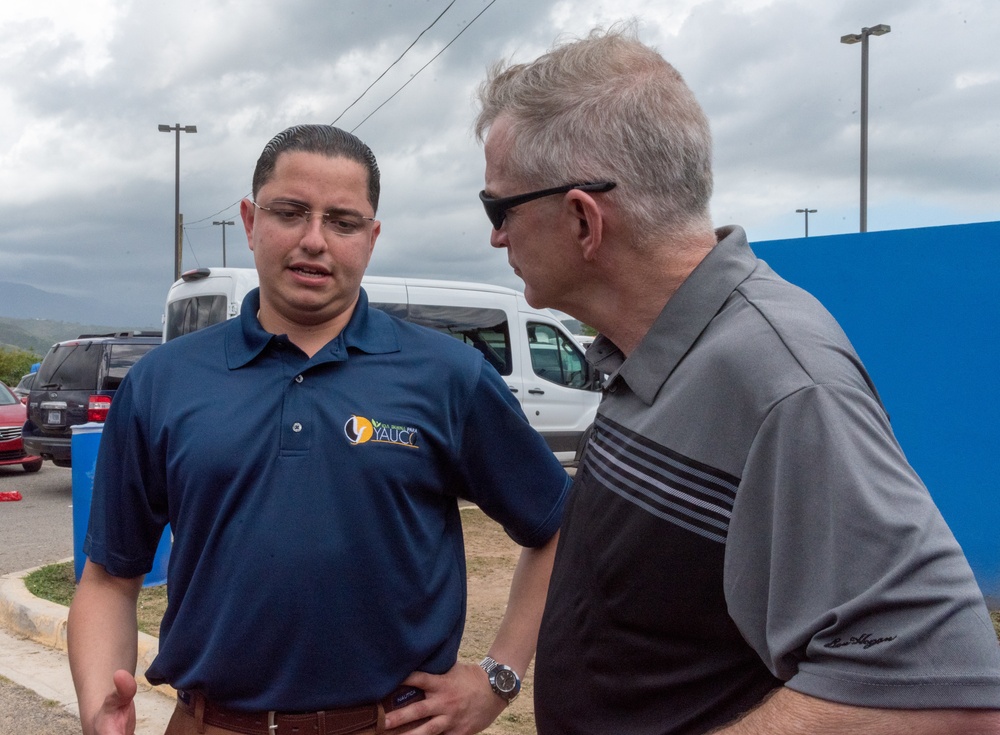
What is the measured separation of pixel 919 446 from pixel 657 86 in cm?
555

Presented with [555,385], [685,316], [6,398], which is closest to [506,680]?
[685,316]

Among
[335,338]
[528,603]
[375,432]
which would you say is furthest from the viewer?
[528,603]

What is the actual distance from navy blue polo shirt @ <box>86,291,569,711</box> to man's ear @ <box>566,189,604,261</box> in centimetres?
70

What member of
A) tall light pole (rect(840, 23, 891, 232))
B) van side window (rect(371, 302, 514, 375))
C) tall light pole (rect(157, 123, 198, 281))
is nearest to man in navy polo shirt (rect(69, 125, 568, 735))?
van side window (rect(371, 302, 514, 375))

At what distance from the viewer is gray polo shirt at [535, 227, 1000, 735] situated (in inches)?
41.5

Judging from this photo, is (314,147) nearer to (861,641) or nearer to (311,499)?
(311,499)

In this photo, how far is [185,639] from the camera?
79.0 inches

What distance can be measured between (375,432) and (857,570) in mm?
1220

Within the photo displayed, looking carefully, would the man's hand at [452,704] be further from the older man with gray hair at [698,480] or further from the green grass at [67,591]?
the green grass at [67,591]

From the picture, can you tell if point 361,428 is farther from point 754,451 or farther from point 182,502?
point 754,451

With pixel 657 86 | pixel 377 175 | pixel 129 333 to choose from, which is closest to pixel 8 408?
pixel 129 333

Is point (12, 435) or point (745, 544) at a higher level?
point (745, 544)

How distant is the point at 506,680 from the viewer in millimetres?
2295

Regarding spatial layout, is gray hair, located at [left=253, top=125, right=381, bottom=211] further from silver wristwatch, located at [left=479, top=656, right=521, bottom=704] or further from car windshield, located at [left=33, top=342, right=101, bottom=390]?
car windshield, located at [left=33, top=342, right=101, bottom=390]
